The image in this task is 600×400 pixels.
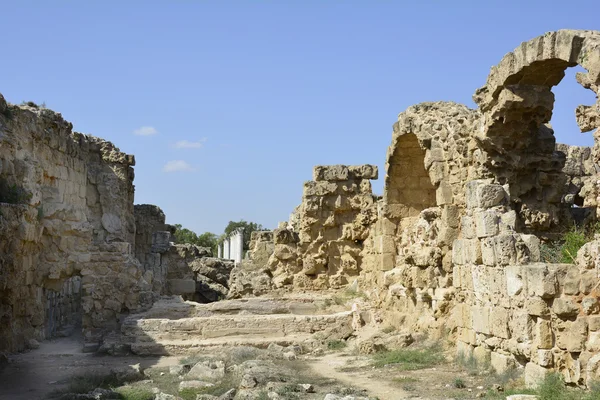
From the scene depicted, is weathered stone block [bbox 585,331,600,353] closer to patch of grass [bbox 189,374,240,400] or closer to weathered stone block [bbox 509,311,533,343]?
weathered stone block [bbox 509,311,533,343]

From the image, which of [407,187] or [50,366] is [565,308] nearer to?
[50,366]

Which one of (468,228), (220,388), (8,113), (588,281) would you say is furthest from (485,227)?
(8,113)

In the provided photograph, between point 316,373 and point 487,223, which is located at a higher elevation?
point 487,223

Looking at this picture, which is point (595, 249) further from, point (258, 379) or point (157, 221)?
point (157, 221)

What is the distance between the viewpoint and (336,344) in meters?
12.2

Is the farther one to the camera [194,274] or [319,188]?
[194,274]

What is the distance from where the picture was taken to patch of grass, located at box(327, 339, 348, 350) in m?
12.2

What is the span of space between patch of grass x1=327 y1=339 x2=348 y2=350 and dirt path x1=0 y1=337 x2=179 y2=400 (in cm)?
258

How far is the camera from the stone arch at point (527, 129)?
927 centimetres

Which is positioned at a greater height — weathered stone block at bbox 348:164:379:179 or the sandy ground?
weathered stone block at bbox 348:164:379:179

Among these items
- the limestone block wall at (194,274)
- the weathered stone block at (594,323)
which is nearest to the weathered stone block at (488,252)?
the weathered stone block at (594,323)

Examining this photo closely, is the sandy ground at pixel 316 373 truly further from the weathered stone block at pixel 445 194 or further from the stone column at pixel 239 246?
the stone column at pixel 239 246

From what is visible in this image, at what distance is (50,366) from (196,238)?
38.5m

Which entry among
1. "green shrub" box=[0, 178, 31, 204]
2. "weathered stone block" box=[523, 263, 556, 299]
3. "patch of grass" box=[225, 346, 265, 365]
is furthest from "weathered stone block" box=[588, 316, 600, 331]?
"green shrub" box=[0, 178, 31, 204]
